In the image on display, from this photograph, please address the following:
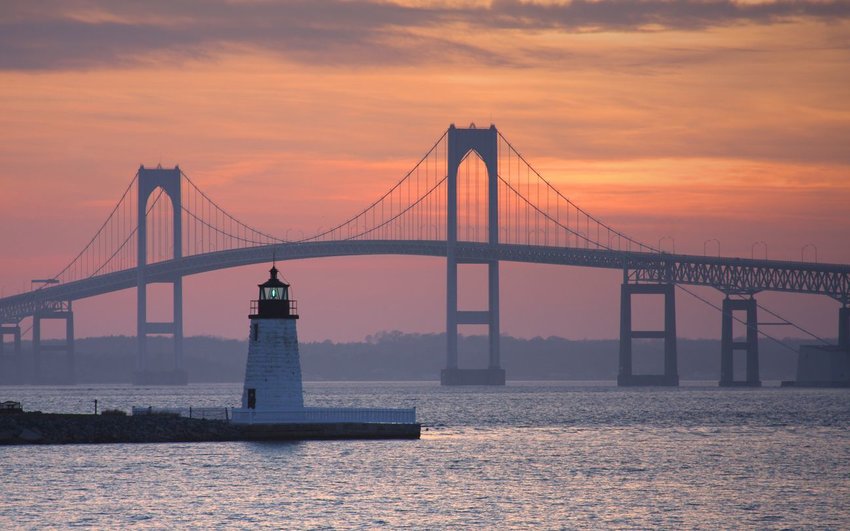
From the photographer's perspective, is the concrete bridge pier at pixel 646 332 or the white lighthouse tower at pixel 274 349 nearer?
Result: the white lighthouse tower at pixel 274 349

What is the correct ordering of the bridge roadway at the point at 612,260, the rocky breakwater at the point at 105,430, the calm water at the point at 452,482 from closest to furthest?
1. the calm water at the point at 452,482
2. the rocky breakwater at the point at 105,430
3. the bridge roadway at the point at 612,260

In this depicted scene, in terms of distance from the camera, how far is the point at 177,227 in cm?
13300

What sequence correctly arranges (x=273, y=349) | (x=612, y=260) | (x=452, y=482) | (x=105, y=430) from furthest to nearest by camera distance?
(x=612, y=260) → (x=105, y=430) → (x=273, y=349) → (x=452, y=482)

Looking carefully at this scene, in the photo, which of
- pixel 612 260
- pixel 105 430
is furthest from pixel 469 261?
pixel 105 430

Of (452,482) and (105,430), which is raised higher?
(105,430)

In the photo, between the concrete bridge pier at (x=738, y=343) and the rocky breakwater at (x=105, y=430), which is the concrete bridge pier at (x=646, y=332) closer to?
the concrete bridge pier at (x=738, y=343)

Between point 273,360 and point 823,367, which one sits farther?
point 823,367

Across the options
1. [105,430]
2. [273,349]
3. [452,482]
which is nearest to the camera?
[452,482]

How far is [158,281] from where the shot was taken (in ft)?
406

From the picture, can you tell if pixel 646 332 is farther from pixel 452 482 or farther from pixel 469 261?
pixel 452 482

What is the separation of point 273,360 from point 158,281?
84.1 metres

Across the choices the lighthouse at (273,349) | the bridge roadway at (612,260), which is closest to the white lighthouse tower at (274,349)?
the lighthouse at (273,349)

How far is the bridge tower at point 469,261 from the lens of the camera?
360 ft

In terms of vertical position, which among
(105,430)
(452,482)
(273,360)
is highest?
(273,360)
